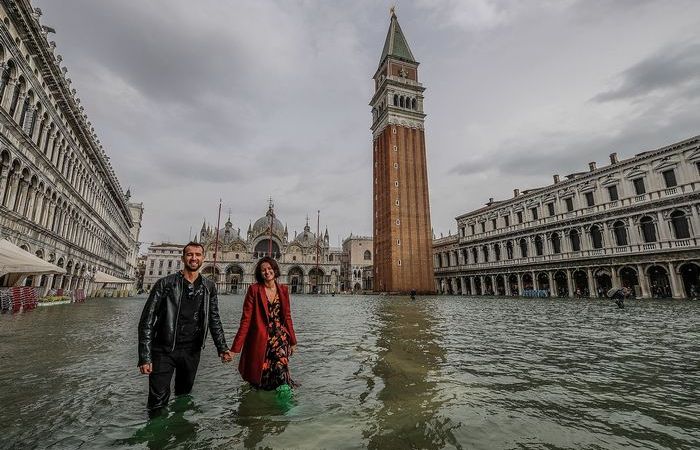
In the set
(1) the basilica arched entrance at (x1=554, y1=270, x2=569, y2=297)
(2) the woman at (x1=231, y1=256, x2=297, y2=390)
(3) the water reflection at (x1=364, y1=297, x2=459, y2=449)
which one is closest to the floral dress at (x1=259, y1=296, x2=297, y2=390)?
(2) the woman at (x1=231, y1=256, x2=297, y2=390)

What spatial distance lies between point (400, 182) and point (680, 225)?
30237 millimetres

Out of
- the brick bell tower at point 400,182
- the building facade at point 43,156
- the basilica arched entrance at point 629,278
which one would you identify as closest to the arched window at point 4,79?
the building facade at point 43,156

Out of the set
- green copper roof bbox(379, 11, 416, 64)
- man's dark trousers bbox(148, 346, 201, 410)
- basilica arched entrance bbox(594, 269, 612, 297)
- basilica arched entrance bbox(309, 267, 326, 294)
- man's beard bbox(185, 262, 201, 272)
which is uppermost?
green copper roof bbox(379, 11, 416, 64)

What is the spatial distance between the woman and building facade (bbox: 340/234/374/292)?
79514 millimetres

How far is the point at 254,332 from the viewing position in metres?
3.90

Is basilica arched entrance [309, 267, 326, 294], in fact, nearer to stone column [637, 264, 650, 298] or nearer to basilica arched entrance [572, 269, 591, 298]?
basilica arched entrance [572, 269, 591, 298]

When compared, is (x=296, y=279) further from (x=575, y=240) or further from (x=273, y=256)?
(x=575, y=240)

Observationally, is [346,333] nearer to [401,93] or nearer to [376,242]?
[376,242]

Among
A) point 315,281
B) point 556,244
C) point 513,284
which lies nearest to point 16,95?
point 556,244

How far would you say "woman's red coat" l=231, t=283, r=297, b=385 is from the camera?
3818 mm

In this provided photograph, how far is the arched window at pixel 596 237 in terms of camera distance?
3089 centimetres

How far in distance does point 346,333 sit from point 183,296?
6.48 m

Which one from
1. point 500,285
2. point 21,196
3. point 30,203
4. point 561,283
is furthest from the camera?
point 500,285

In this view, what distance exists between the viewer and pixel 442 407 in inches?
144
